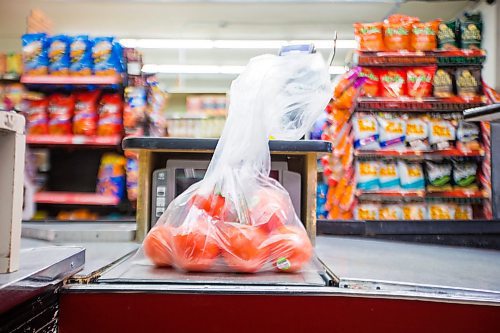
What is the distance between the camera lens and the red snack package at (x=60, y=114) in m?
3.67

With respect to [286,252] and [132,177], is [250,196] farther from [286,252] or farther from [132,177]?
[132,177]

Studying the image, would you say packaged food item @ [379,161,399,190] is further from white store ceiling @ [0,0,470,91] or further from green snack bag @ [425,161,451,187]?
white store ceiling @ [0,0,470,91]

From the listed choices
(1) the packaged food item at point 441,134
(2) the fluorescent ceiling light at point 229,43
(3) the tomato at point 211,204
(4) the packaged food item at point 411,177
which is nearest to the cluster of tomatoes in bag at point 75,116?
(4) the packaged food item at point 411,177

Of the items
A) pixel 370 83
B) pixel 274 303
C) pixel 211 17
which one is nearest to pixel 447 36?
pixel 370 83

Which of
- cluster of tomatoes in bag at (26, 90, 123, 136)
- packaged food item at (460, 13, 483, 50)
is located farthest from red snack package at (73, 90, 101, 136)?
packaged food item at (460, 13, 483, 50)

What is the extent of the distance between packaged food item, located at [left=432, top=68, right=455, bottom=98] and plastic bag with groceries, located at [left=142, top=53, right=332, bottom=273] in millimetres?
3231

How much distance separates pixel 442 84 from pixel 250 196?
12.3ft

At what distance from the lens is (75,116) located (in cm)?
370

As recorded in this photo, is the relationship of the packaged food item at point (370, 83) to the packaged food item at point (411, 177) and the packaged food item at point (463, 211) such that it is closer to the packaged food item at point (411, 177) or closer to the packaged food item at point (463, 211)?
the packaged food item at point (411, 177)

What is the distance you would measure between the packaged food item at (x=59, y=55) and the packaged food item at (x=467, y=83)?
364 centimetres

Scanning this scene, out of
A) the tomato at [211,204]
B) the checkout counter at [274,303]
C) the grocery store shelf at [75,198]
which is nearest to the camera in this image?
the checkout counter at [274,303]

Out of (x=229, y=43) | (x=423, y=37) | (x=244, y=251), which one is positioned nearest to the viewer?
(x=244, y=251)

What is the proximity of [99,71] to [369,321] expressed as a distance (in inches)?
133

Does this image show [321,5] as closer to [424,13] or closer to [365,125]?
[424,13]
